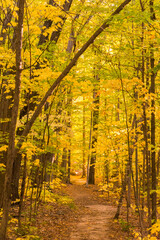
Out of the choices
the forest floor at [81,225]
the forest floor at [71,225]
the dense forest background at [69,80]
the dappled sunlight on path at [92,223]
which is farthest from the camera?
the dappled sunlight on path at [92,223]

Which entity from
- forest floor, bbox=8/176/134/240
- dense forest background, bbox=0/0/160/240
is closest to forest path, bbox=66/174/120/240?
forest floor, bbox=8/176/134/240

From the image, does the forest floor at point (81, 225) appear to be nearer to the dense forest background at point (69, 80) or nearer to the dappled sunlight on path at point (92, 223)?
the dappled sunlight on path at point (92, 223)

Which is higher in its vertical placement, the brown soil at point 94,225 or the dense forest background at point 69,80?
the dense forest background at point 69,80

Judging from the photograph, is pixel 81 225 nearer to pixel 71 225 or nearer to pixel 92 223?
pixel 71 225

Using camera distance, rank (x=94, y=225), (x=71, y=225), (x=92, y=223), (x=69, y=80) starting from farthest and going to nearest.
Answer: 1. (x=92, y=223)
2. (x=94, y=225)
3. (x=71, y=225)
4. (x=69, y=80)

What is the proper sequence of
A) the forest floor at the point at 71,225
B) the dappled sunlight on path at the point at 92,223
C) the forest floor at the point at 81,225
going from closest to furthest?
the forest floor at the point at 71,225
the forest floor at the point at 81,225
the dappled sunlight on path at the point at 92,223

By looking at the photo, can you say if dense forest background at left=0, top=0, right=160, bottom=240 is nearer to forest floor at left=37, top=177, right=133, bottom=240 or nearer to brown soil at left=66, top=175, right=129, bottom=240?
forest floor at left=37, top=177, right=133, bottom=240

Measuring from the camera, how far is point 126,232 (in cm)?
733

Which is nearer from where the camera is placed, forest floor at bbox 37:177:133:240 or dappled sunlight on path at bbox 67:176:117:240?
forest floor at bbox 37:177:133:240

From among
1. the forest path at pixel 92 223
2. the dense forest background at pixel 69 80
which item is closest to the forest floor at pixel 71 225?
the forest path at pixel 92 223

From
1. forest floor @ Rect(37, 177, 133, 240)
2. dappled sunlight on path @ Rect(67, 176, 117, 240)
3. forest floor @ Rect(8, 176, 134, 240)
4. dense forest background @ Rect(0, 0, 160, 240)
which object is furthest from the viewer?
dappled sunlight on path @ Rect(67, 176, 117, 240)

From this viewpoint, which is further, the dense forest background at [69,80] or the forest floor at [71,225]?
the forest floor at [71,225]

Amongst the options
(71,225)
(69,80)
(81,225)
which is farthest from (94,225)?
(69,80)

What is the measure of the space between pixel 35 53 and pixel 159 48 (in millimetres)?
2692
